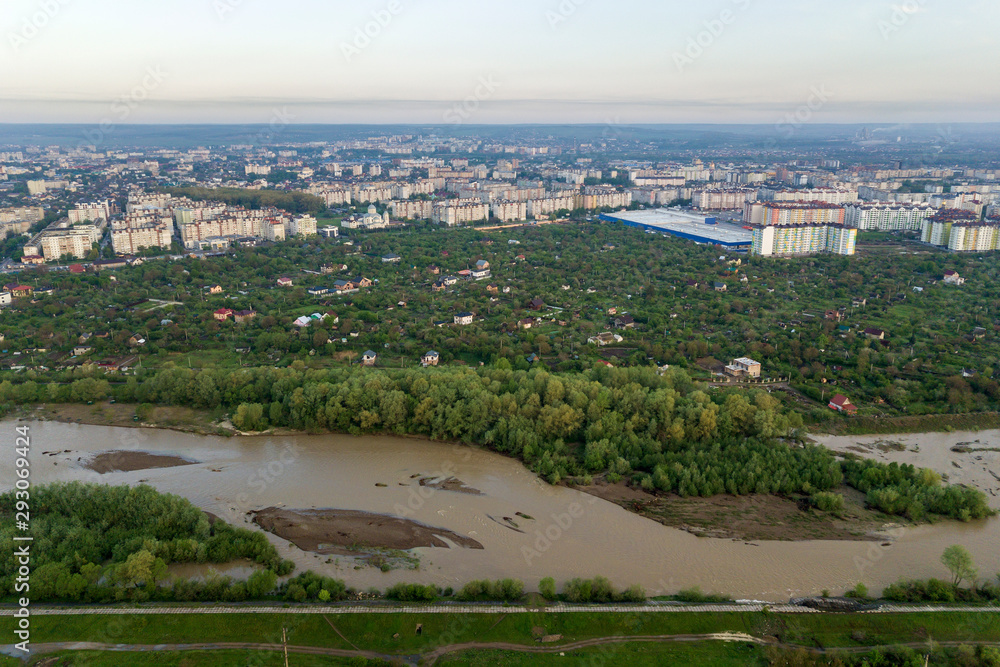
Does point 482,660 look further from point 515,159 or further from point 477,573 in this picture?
point 515,159

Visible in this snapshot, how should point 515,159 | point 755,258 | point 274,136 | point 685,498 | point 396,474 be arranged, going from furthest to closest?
1. point 274,136
2. point 515,159
3. point 755,258
4. point 396,474
5. point 685,498

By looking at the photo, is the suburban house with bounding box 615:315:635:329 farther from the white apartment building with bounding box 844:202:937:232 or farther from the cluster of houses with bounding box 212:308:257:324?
the white apartment building with bounding box 844:202:937:232

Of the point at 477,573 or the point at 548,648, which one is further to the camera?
the point at 477,573

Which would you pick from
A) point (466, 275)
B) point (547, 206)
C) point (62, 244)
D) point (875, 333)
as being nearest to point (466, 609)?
point (875, 333)

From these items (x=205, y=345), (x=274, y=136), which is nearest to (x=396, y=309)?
(x=205, y=345)

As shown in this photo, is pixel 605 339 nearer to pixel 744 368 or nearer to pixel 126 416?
pixel 744 368

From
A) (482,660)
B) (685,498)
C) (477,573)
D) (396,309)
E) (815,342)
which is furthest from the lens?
(396,309)

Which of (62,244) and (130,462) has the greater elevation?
(62,244)
